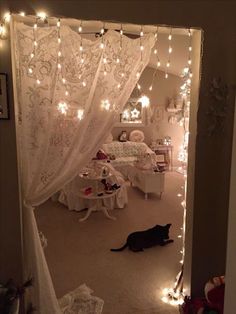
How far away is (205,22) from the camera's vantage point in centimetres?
209

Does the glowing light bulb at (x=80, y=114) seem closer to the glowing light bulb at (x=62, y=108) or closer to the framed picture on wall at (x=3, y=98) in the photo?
the glowing light bulb at (x=62, y=108)

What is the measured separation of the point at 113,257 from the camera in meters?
3.29

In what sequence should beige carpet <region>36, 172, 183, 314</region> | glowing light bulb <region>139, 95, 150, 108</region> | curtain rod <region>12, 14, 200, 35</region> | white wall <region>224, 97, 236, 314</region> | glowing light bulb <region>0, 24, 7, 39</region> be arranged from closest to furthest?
1. white wall <region>224, 97, 236, 314</region>
2. glowing light bulb <region>0, 24, 7, 39</region>
3. curtain rod <region>12, 14, 200, 35</region>
4. beige carpet <region>36, 172, 183, 314</region>
5. glowing light bulb <region>139, 95, 150, 108</region>

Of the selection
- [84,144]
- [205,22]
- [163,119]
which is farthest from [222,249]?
[163,119]

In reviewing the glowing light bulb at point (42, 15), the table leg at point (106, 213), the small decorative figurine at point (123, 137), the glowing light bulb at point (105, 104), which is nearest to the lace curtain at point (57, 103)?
the glowing light bulb at point (105, 104)

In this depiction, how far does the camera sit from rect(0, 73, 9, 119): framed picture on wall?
1.84 m

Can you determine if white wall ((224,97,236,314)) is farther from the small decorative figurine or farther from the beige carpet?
the small decorative figurine

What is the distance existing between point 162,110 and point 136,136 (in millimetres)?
1084

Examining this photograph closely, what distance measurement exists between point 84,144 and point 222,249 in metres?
1.48

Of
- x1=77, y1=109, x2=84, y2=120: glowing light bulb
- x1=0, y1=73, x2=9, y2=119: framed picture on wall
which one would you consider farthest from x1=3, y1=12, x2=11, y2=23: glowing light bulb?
x1=77, y1=109, x2=84, y2=120: glowing light bulb

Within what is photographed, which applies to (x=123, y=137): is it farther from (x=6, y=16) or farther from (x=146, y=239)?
(x=6, y=16)

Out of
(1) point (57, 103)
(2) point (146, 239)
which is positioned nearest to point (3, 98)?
(1) point (57, 103)

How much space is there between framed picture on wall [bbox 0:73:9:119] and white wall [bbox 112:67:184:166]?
5.83 metres

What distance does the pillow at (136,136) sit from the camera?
25.2ft
